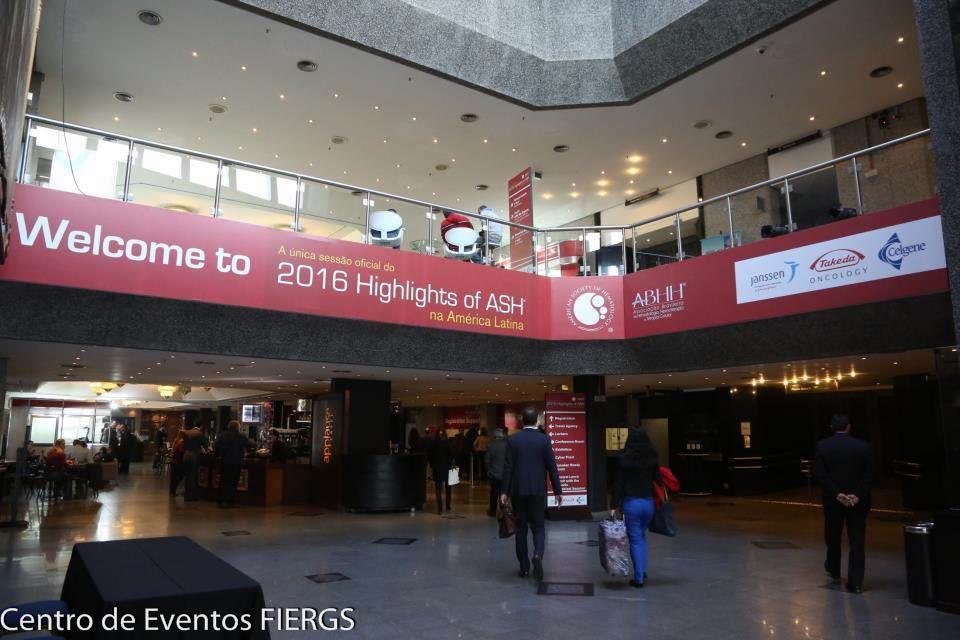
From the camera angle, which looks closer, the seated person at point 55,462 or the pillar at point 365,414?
the pillar at point 365,414

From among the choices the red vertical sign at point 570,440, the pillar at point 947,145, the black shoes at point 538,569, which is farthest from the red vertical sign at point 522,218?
the pillar at point 947,145

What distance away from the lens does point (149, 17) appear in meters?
10.3

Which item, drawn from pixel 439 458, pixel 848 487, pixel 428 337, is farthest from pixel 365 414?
pixel 848 487

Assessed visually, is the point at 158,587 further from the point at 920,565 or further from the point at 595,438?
the point at 595,438

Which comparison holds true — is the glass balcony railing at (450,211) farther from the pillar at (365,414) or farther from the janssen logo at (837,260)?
the pillar at (365,414)

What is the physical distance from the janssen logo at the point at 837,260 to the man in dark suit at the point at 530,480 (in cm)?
441

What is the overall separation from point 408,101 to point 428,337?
18.2 ft

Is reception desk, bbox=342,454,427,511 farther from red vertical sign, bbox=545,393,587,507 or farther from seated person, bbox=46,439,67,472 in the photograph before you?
seated person, bbox=46,439,67,472

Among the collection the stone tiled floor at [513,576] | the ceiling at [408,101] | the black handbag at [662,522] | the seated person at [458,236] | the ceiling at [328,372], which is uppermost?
the ceiling at [408,101]

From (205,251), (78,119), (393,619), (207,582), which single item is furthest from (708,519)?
(78,119)

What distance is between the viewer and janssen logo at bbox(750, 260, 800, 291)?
27.9 ft

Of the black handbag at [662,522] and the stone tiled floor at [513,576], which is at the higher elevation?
the black handbag at [662,522]

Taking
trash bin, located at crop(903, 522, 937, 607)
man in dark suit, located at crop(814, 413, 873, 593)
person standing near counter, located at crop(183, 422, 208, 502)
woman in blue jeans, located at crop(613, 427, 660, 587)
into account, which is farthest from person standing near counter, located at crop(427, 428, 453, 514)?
trash bin, located at crop(903, 522, 937, 607)

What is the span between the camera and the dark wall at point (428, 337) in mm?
7199
